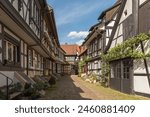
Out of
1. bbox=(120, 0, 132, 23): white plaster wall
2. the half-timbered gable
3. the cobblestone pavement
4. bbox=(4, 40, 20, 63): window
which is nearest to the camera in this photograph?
bbox=(4, 40, 20, 63): window

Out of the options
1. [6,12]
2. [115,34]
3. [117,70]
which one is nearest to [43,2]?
[115,34]

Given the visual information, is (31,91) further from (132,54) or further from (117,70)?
(117,70)

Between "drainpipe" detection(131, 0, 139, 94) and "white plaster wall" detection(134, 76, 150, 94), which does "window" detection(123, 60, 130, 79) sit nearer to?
"drainpipe" detection(131, 0, 139, 94)

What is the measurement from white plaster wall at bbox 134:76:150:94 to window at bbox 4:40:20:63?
648 cm

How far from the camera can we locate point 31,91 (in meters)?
11.6

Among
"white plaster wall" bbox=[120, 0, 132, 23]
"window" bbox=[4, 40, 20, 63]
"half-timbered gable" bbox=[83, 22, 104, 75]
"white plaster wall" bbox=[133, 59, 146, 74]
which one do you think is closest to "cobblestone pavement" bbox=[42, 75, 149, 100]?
"white plaster wall" bbox=[133, 59, 146, 74]

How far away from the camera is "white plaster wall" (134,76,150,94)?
14136 mm

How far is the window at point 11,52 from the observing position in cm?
1198

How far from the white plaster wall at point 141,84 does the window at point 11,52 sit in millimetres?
6476

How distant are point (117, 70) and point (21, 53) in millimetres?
7562

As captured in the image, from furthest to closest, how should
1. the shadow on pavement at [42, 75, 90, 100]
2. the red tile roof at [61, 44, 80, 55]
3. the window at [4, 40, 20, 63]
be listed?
the red tile roof at [61, 44, 80, 55], the shadow on pavement at [42, 75, 90, 100], the window at [4, 40, 20, 63]

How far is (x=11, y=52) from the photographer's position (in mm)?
13102

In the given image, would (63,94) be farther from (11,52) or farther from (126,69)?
(126,69)

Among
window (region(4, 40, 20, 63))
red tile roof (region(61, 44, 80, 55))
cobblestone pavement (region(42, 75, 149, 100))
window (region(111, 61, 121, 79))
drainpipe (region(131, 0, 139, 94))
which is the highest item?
red tile roof (region(61, 44, 80, 55))
